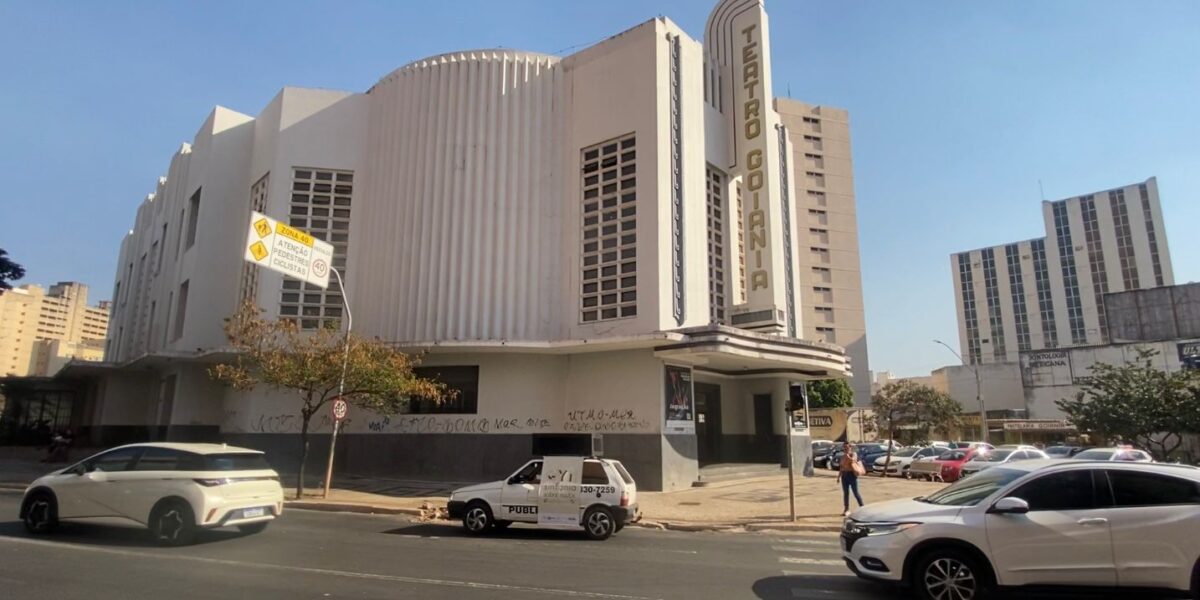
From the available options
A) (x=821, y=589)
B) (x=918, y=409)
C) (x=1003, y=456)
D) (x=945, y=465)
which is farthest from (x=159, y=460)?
(x=918, y=409)

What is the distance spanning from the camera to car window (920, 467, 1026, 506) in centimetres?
698

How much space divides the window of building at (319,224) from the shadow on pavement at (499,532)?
1226cm

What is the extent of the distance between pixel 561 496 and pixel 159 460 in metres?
6.35

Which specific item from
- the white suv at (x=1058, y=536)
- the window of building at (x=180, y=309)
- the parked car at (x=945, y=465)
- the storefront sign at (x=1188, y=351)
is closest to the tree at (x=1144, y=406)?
the parked car at (x=945, y=465)

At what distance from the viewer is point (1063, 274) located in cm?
9012

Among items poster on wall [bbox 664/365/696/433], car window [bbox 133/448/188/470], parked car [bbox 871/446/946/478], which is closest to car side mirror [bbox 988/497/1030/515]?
car window [bbox 133/448/188/470]

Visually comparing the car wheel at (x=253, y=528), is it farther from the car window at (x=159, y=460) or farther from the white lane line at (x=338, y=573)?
the white lane line at (x=338, y=573)

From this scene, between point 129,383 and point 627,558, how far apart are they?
113 ft

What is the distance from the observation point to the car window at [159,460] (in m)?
10.0

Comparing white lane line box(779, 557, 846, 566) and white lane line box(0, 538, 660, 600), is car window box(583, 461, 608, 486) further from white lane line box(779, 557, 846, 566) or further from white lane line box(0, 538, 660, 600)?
white lane line box(0, 538, 660, 600)

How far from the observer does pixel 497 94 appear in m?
23.1

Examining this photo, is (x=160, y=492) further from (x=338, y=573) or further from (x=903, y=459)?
(x=903, y=459)

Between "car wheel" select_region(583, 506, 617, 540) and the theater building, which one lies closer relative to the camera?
"car wheel" select_region(583, 506, 617, 540)

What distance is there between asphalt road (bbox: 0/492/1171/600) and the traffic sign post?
5575 millimetres
